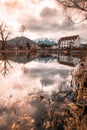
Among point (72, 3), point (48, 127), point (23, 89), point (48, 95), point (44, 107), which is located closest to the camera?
point (48, 127)

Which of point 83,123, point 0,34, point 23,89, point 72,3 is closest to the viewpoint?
point 83,123

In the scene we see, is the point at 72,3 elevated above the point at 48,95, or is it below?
above

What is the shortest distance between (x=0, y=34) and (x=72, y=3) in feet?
248

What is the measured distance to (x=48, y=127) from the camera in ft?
24.4

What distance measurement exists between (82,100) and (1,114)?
8.43 feet

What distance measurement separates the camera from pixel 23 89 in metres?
14.3

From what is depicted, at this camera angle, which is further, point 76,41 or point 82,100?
point 76,41

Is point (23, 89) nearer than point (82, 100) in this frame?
No

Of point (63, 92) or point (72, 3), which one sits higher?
point (72, 3)

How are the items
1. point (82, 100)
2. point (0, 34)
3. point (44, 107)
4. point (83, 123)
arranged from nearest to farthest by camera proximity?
point (83, 123)
point (82, 100)
point (44, 107)
point (0, 34)

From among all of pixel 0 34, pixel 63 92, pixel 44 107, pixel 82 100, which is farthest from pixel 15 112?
pixel 0 34

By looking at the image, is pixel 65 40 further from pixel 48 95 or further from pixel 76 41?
pixel 48 95

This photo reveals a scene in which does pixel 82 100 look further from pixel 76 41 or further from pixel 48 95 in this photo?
pixel 76 41

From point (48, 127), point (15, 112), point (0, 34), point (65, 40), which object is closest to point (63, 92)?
point (15, 112)
